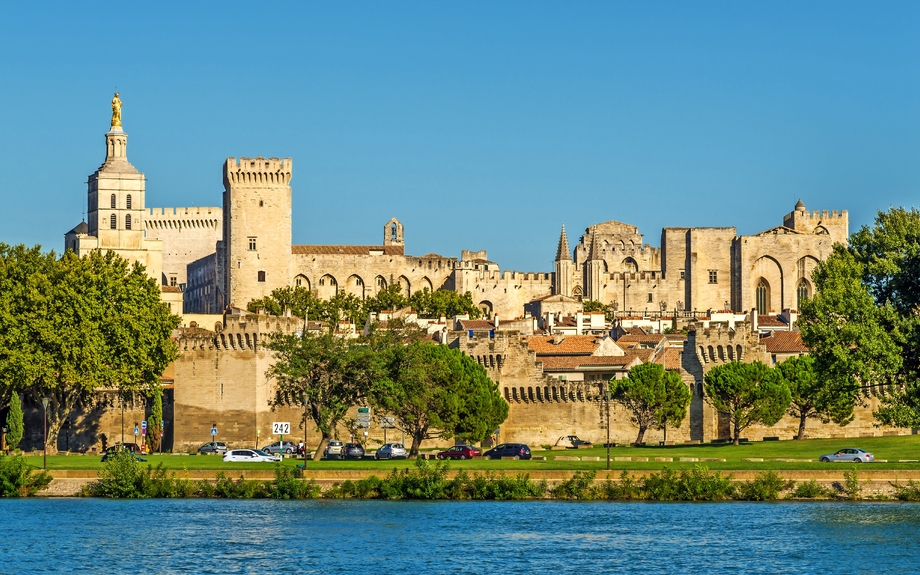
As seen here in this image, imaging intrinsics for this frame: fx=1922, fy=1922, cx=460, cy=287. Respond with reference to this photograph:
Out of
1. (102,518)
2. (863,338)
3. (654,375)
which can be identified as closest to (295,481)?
(102,518)

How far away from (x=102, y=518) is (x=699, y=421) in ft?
112

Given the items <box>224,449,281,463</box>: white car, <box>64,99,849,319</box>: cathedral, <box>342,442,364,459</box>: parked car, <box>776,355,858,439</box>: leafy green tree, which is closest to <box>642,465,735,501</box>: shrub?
<box>224,449,281,463</box>: white car

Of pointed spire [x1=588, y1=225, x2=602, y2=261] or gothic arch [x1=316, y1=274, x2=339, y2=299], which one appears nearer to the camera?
gothic arch [x1=316, y1=274, x2=339, y2=299]

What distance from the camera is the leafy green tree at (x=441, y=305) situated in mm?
142000

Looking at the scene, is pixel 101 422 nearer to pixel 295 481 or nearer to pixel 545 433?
pixel 545 433

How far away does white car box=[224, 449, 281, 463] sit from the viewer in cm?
6906

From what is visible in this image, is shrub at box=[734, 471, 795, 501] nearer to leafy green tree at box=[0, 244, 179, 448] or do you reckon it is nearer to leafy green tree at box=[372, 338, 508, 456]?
leafy green tree at box=[372, 338, 508, 456]

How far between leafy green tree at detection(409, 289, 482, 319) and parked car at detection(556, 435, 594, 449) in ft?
182

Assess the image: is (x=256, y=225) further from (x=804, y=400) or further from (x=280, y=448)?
(x=280, y=448)

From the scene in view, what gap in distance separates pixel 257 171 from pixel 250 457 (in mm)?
80408

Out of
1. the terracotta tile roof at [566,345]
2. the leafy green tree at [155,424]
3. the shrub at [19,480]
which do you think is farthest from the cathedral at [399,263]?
the shrub at [19,480]

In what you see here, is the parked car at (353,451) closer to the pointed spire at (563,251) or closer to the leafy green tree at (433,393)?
the leafy green tree at (433,393)

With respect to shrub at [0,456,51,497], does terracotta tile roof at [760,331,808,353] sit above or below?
above

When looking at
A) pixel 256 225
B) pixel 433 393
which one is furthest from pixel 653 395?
pixel 256 225
